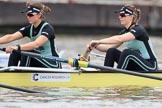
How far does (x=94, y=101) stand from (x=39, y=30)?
180 centimetres

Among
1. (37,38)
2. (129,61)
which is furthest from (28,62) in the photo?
(129,61)

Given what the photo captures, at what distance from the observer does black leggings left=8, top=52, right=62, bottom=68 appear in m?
11.9

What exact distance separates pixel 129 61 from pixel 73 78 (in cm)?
104

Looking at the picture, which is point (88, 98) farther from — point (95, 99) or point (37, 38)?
point (37, 38)

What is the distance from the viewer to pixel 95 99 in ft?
36.6

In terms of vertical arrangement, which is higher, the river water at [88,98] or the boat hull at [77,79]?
the boat hull at [77,79]

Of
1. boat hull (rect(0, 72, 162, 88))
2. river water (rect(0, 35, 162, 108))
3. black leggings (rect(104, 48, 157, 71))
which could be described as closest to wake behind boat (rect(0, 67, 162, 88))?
boat hull (rect(0, 72, 162, 88))

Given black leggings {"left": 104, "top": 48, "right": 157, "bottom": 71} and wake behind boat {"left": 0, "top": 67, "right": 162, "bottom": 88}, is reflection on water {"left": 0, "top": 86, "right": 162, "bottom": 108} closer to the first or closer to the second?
wake behind boat {"left": 0, "top": 67, "right": 162, "bottom": 88}

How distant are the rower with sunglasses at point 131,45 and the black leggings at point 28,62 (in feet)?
2.62

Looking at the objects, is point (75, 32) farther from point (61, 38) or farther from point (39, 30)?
point (39, 30)

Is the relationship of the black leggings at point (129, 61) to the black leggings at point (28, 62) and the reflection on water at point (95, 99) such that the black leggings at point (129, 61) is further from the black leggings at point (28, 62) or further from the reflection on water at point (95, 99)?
the black leggings at point (28, 62)

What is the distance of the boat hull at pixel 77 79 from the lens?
11664 millimetres

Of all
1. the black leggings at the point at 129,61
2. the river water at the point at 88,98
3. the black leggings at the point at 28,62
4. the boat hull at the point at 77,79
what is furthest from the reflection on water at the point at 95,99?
the black leggings at the point at 28,62

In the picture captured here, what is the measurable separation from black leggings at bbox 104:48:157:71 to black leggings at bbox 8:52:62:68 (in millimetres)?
1018
